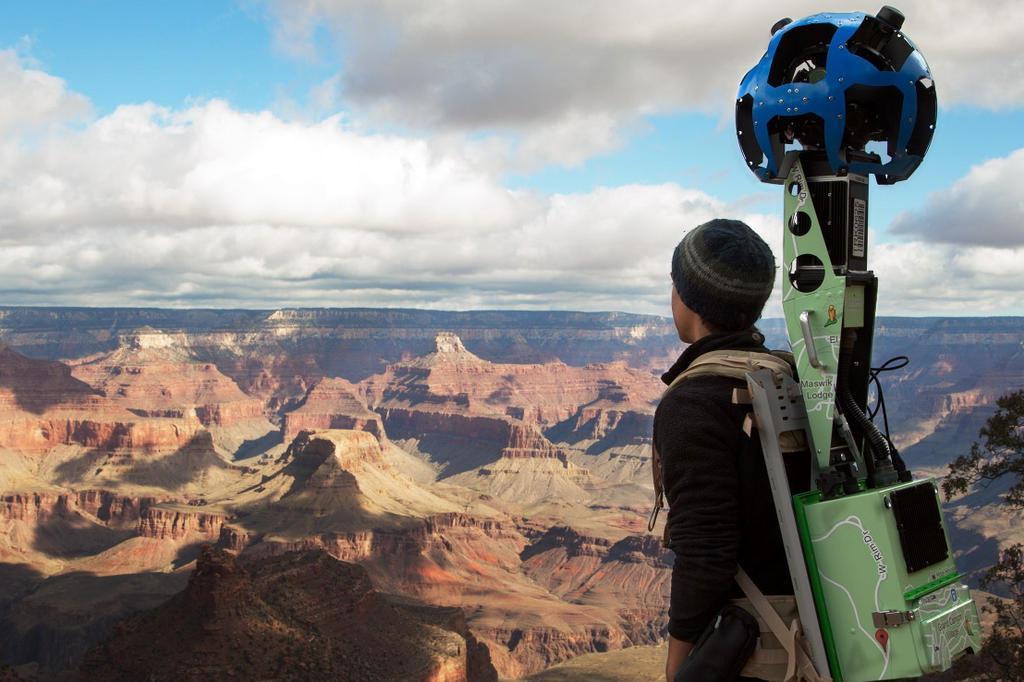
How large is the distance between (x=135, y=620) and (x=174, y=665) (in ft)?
21.5

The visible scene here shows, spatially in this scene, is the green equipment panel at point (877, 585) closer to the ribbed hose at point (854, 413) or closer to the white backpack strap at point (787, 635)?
the white backpack strap at point (787, 635)

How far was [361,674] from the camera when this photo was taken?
43.2 metres

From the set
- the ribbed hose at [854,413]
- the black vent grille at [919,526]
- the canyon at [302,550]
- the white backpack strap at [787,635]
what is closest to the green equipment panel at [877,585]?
the black vent grille at [919,526]

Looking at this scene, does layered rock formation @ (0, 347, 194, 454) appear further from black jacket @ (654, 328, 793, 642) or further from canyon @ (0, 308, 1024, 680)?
black jacket @ (654, 328, 793, 642)

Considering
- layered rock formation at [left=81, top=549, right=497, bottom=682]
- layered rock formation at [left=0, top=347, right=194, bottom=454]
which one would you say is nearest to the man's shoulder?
layered rock formation at [left=81, top=549, right=497, bottom=682]

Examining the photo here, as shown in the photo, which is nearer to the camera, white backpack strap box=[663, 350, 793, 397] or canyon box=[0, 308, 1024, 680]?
white backpack strap box=[663, 350, 793, 397]

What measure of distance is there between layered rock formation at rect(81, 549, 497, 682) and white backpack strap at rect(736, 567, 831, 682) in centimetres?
3732

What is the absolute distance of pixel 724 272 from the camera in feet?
16.6

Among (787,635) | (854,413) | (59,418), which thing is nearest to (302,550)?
(854,413)

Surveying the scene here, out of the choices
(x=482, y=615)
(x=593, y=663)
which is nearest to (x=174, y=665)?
(x=593, y=663)

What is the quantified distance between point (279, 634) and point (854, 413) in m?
41.1

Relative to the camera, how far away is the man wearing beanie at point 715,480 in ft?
15.1

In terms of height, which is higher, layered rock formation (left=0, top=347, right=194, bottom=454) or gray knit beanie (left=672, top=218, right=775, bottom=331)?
gray knit beanie (left=672, top=218, right=775, bottom=331)

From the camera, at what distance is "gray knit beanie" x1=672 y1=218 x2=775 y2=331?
16.6 ft
